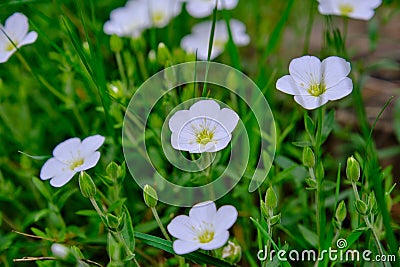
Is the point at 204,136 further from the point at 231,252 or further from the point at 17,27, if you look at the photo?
the point at 17,27

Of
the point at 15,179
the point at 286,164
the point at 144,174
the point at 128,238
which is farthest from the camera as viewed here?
the point at 15,179

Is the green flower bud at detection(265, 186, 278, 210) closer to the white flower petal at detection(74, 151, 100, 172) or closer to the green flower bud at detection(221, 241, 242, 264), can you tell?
the green flower bud at detection(221, 241, 242, 264)

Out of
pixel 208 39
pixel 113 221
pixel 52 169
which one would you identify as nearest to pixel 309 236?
pixel 113 221

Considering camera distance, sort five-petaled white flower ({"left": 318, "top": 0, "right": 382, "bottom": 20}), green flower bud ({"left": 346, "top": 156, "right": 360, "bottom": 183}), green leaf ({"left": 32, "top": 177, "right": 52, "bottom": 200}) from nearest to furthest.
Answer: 1. green flower bud ({"left": 346, "top": 156, "right": 360, "bottom": 183})
2. green leaf ({"left": 32, "top": 177, "right": 52, "bottom": 200})
3. five-petaled white flower ({"left": 318, "top": 0, "right": 382, "bottom": 20})

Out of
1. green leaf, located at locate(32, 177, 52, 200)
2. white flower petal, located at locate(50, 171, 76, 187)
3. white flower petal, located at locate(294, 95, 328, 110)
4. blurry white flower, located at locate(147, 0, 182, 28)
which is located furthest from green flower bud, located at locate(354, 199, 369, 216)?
blurry white flower, located at locate(147, 0, 182, 28)

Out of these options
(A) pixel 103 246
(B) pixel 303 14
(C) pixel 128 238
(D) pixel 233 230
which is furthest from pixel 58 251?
(B) pixel 303 14

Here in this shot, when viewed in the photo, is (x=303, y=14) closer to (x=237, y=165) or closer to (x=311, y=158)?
(x=237, y=165)
